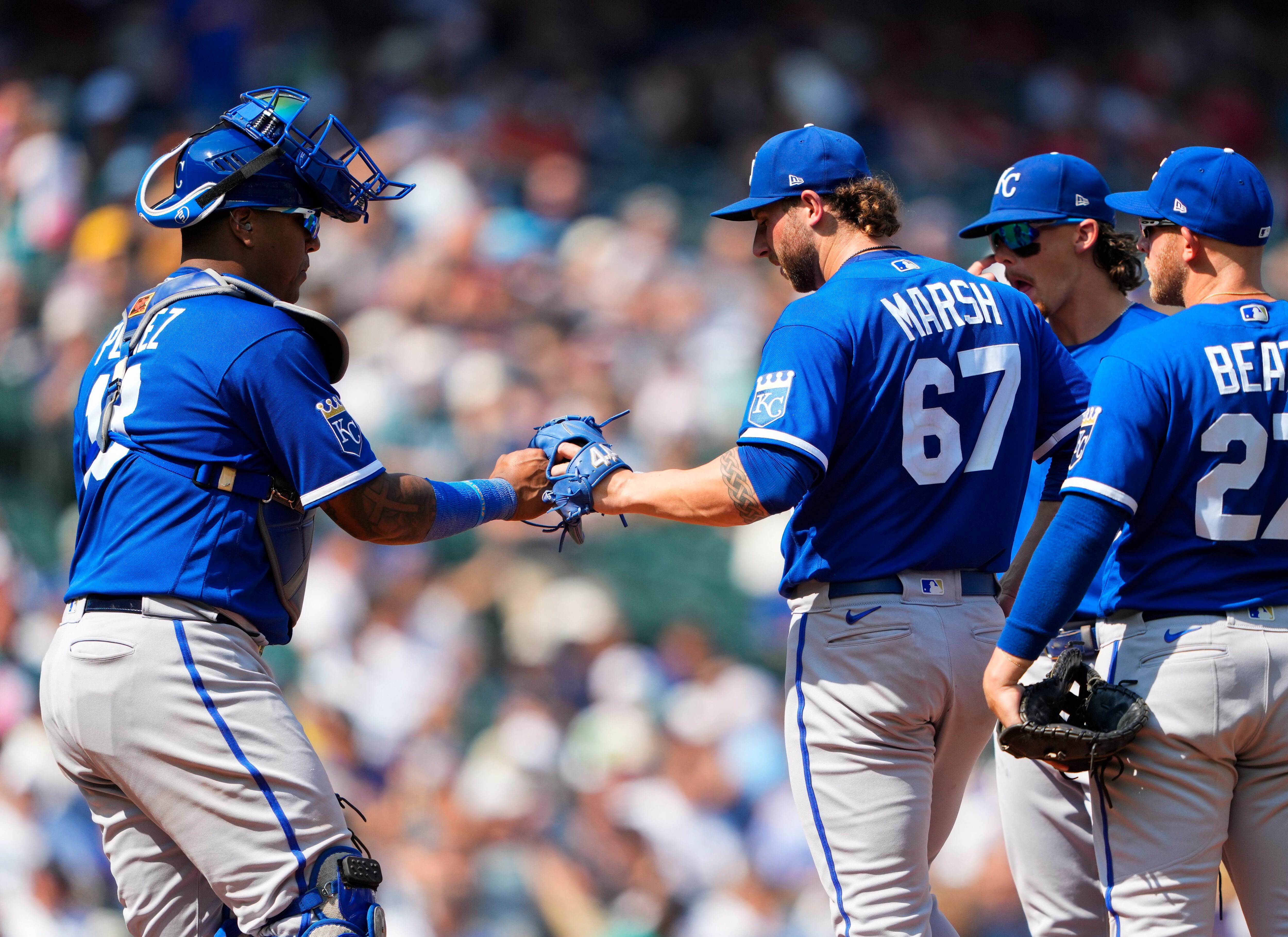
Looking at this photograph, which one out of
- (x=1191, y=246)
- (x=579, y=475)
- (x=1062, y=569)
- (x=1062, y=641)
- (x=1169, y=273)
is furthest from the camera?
(x=1062, y=641)

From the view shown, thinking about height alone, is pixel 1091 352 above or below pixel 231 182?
below

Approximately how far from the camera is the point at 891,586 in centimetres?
302

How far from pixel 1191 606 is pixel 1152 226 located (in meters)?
0.89

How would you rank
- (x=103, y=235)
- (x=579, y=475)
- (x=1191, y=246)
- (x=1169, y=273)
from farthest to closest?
(x=103, y=235) < (x=579, y=475) < (x=1169, y=273) < (x=1191, y=246)

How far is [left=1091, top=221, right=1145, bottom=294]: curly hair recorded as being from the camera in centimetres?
373

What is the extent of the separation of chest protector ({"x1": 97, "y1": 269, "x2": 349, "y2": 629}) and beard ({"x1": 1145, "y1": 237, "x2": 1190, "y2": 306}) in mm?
1840

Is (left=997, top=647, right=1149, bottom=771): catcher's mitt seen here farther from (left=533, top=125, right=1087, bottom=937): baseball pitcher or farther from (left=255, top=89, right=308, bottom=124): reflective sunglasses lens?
(left=255, top=89, right=308, bottom=124): reflective sunglasses lens

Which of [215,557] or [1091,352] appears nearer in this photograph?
[215,557]

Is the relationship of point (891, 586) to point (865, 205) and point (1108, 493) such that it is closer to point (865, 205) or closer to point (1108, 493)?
point (1108, 493)

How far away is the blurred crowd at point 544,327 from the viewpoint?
6.80 m

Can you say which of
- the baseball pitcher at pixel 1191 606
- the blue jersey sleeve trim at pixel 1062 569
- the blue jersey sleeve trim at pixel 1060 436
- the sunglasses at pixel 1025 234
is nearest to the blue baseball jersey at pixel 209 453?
the blue jersey sleeve trim at pixel 1062 569

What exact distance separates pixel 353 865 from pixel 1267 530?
6.45 ft

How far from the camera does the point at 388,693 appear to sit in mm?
7434

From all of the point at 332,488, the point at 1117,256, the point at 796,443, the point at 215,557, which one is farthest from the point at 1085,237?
the point at 215,557
